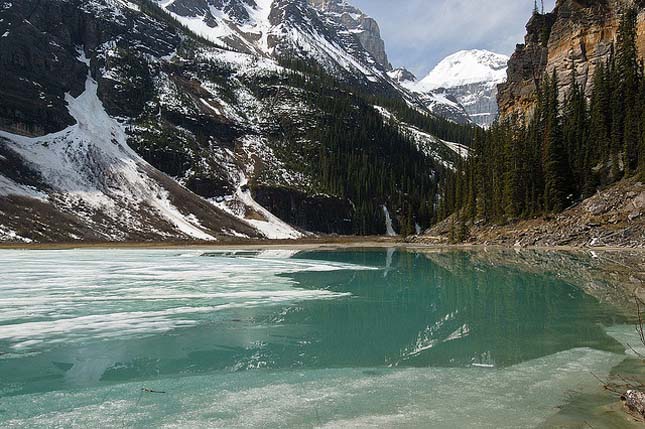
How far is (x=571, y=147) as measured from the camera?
67.1 m

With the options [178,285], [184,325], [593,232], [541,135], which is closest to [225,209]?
[541,135]

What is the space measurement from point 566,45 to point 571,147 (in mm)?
22739

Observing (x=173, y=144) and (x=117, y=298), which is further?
(x=173, y=144)

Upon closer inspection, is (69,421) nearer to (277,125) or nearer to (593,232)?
(593,232)

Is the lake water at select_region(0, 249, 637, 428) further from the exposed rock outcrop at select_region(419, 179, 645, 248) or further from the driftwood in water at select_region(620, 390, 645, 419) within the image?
the exposed rock outcrop at select_region(419, 179, 645, 248)

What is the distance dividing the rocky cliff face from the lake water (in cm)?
6489

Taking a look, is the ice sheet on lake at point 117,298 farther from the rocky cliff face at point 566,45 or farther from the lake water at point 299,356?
the rocky cliff face at point 566,45

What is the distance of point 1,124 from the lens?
107438mm

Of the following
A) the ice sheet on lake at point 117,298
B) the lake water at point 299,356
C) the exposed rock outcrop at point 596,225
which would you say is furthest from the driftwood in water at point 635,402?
the exposed rock outcrop at point 596,225

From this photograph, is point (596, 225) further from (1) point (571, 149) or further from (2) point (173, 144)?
(2) point (173, 144)

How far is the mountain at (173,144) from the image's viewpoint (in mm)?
98312

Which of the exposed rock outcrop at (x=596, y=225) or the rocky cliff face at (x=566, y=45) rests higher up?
the rocky cliff face at (x=566, y=45)

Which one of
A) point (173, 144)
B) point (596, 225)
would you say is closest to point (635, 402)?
point (596, 225)

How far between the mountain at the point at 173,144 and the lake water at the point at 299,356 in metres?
69.2
